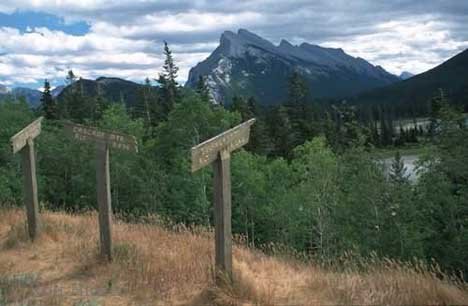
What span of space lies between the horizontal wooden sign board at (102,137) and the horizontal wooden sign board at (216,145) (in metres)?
1.44

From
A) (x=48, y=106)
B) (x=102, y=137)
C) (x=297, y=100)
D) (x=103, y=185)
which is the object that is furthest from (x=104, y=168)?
(x=297, y=100)

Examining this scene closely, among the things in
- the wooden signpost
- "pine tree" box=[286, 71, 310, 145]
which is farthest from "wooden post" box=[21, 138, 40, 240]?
"pine tree" box=[286, 71, 310, 145]

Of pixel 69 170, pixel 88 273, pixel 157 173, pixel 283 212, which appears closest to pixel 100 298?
pixel 88 273

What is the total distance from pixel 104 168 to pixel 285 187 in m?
33.0

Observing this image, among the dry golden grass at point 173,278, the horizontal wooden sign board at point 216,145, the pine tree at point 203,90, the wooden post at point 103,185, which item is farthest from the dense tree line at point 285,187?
the horizontal wooden sign board at point 216,145

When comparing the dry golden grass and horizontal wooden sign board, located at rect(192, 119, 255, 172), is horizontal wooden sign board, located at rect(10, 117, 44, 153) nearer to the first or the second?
the dry golden grass

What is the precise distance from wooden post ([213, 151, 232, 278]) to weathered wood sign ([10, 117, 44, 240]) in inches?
145

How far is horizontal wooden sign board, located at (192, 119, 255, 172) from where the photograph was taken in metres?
5.68

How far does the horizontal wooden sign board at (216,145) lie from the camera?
568 centimetres

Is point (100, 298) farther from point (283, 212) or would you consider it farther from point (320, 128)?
point (320, 128)

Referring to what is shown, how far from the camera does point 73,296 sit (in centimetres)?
618

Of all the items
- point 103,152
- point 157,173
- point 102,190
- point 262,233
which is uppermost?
point 103,152

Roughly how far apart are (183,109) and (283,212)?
10199 millimetres

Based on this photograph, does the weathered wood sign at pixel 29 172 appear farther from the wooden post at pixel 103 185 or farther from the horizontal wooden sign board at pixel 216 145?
the horizontal wooden sign board at pixel 216 145
